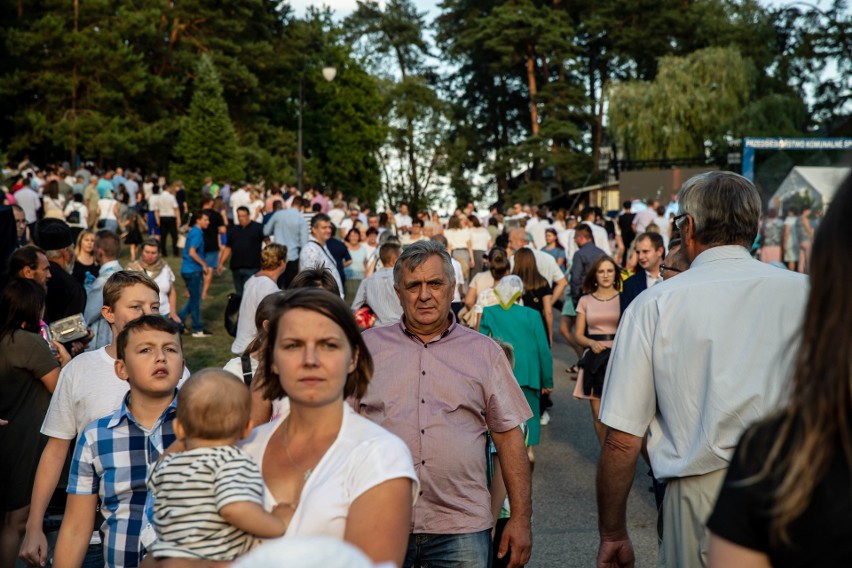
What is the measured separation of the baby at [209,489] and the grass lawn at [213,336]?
10.9 metres

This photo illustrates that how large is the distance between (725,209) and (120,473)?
94.9 inches

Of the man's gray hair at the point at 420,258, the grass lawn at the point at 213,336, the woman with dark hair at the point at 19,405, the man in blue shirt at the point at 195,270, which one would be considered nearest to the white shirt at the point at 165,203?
the grass lawn at the point at 213,336

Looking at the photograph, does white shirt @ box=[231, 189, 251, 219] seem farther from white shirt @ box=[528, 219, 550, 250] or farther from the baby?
the baby

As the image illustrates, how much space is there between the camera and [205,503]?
8.81 ft

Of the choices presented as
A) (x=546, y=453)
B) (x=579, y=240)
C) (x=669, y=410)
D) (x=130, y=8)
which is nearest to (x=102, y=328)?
(x=546, y=453)

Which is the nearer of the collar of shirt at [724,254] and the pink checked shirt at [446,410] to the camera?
the collar of shirt at [724,254]

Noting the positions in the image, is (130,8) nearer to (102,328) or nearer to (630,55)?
(630,55)

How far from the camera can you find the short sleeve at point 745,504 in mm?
1655

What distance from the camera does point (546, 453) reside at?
979cm

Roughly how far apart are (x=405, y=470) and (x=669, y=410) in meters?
1.29

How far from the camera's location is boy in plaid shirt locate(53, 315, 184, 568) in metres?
3.79

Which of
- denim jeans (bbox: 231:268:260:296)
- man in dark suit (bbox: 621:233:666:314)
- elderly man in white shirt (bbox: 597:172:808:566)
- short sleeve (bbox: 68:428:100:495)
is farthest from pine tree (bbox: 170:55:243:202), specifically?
elderly man in white shirt (bbox: 597:172:808:566)

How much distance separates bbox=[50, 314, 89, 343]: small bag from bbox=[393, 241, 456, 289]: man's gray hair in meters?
2.85

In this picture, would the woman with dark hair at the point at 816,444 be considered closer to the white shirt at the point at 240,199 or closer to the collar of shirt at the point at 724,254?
the collar of shirt at the point at 724,254
